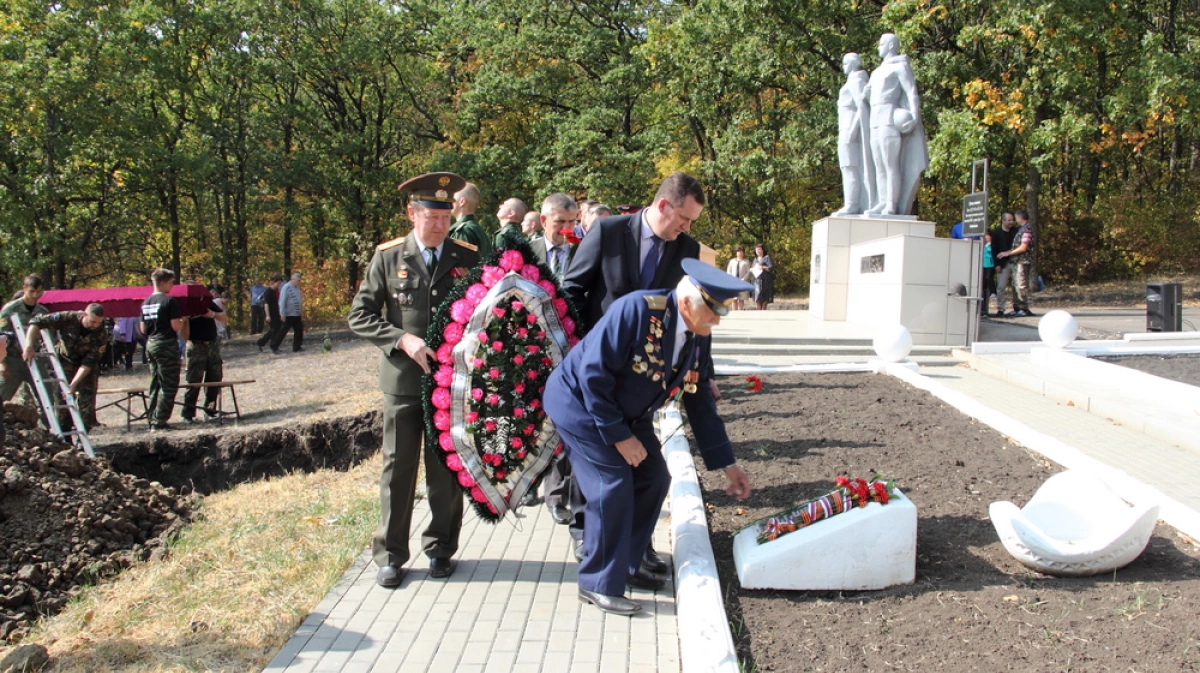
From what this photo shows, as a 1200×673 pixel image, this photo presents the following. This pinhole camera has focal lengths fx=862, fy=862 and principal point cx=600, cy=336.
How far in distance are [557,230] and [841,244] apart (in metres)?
10.2

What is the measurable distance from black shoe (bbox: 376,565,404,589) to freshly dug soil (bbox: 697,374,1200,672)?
1.55 metres

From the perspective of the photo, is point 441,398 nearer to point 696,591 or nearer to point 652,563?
point 652,563

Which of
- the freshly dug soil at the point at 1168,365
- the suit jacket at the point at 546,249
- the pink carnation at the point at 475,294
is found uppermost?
the suit jacket at the point at 546,249

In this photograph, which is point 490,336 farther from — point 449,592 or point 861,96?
point 861,96

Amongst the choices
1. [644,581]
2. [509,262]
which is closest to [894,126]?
[509,262]

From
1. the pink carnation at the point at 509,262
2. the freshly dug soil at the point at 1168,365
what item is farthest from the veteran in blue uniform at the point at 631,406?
the freshly dug soil at the point at 1168,365

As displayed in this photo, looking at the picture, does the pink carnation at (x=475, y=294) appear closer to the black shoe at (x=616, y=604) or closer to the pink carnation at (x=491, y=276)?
the pink carnation at (x=491, y=276)

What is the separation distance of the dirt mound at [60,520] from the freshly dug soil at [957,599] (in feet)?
13.6

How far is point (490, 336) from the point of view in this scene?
4172 mm

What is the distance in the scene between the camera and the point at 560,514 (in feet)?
16.9

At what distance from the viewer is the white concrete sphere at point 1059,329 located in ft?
32.7

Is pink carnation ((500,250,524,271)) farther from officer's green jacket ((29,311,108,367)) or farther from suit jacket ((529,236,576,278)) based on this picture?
officer's green jacket ((29,311,108,367))

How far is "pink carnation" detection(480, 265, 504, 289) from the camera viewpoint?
4223mm

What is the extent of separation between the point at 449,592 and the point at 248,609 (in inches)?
36.4
